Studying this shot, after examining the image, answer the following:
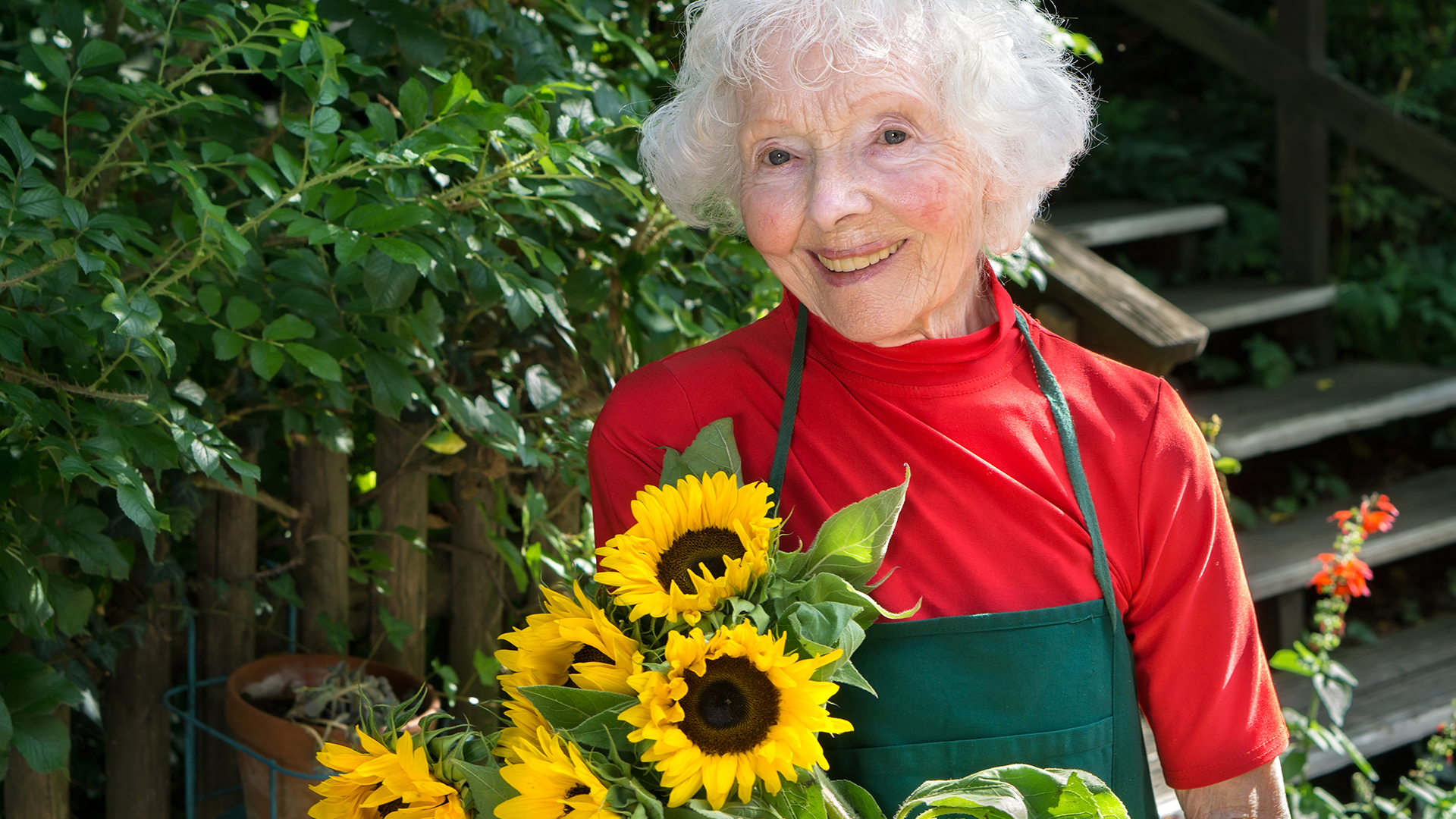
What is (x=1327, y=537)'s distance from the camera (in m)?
3.25

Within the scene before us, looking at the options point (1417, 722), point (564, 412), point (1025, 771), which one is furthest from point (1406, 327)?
point (1025, 771)

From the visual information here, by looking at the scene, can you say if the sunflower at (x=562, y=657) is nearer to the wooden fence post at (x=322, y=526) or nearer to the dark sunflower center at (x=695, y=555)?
the dark sunflower center at (x=695, y=555)

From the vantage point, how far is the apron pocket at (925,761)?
4.09 ft

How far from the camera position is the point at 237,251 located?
1.37 meters

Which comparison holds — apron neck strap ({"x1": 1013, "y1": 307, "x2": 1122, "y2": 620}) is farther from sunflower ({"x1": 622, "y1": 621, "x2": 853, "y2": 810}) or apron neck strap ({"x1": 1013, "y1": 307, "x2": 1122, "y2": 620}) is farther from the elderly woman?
sunflower ({"x1": 622, "y1": 621, "x2": 853, "y2": 810})

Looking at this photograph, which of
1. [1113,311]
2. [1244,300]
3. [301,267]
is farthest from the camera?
[1244,300]

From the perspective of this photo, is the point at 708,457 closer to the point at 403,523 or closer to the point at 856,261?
the point at 856,261

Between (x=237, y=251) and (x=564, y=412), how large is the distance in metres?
0.66

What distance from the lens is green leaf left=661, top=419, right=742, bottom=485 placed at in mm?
1260

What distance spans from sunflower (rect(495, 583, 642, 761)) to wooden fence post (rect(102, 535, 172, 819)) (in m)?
0.98

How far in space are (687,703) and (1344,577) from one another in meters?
1.73

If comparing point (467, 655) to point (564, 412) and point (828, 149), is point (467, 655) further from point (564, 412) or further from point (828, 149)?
point (828, 149)

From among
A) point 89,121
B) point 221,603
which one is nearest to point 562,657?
point 89,121

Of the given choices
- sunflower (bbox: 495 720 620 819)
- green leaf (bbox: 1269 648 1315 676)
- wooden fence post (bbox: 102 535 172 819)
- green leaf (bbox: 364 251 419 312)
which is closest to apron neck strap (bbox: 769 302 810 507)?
sunflower (bbox: 495 720 620 819)
